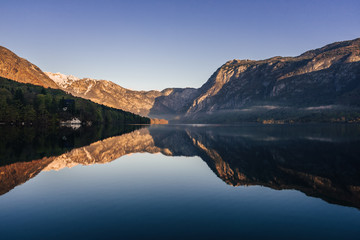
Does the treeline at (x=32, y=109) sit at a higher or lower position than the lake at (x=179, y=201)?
higher

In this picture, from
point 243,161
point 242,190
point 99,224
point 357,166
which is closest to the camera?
point 99,224

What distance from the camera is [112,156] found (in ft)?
131

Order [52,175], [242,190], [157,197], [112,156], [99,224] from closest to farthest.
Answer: [99,224] → [157,197] → [242,190] → [52,175] → [112,156]

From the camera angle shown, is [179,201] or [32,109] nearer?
[179,201]

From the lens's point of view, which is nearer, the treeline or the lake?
the lake

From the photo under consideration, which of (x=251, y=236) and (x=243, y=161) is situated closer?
(x=251, y=236)

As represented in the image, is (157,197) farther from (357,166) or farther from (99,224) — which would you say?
(357,166)

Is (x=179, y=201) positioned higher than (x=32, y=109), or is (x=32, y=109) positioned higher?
(x=32, y=109)

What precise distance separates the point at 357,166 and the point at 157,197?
2675 centimetres

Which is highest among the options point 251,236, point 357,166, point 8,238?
point 8,238

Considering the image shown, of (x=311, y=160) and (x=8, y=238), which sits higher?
(x=8, y=238)

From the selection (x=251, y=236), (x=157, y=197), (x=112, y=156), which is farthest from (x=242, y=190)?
(x=112, y=156)

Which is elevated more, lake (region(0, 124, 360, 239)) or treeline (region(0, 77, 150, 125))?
treeline (region(0, 77, 150, 125))

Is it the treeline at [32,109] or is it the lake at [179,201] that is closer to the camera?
the lake at [179,201]
